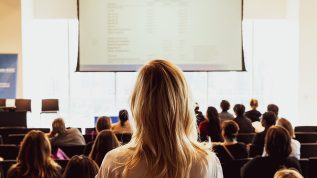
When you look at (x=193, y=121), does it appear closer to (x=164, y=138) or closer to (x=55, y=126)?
(x=164, y=138)

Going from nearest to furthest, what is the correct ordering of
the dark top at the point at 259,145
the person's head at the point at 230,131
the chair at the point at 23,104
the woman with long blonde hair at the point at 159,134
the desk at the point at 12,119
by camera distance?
1. the woman with long blonde hair at the point at 159,134
2. the person's head at the point at 230,131
3. the dark top at the point at 259,145
4. the desk at the point at 12,119
5. the chair at the point at 23,104

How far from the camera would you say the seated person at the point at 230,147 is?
17.2ft

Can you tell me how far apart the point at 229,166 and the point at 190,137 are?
3342mm

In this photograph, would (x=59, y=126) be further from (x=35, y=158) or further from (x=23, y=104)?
(x=23, y=104)

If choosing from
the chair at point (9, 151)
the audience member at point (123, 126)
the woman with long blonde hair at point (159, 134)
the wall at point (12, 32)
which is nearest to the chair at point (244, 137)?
the audience member at point (123, 126)

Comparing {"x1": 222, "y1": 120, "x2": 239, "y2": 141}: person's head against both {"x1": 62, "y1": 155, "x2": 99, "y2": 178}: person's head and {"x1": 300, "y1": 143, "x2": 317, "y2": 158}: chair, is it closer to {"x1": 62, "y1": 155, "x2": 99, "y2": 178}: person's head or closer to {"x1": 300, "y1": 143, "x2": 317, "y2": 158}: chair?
{"x1": 300, "y1": 143, "x2": 317, "y2": 158}: chair

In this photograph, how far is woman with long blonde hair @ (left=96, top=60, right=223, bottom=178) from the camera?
146 centimetres

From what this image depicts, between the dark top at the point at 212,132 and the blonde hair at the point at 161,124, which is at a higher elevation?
the blonde hair at the point at 161,124

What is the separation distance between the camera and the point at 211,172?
5.02 feet

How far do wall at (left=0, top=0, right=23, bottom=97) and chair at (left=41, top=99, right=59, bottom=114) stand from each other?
655mm

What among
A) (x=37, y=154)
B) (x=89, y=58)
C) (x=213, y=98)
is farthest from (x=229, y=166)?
(x=213, y=98)

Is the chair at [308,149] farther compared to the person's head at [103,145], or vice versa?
the chair at [308,149]

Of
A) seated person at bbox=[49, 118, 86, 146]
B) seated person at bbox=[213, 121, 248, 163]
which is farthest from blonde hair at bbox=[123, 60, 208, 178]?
seated person at bbox=[49, 118, 86, 146]

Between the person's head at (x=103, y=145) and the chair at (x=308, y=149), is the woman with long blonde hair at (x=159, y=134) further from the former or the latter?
the chair at (x=308, y=149)
